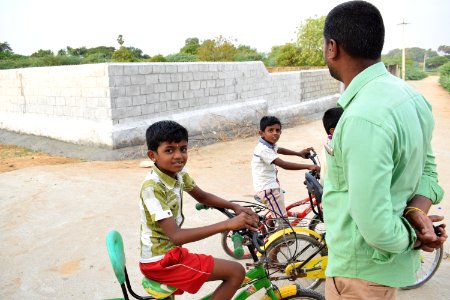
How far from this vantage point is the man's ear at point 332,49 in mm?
1410

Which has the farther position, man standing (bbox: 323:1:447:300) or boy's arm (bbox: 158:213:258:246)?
boy's arm (bbox: 158:213:258:246)

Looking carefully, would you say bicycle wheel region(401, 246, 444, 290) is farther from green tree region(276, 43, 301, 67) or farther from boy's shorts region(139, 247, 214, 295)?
green tree region(276, 43, 301, 67)

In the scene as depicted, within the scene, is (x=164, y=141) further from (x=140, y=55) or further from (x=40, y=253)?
(x=140, y=55)

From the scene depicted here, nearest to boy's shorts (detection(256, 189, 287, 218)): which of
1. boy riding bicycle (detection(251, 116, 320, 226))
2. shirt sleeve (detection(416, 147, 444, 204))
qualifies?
boy riding bicycle (detection(251, 116, 320, 226))

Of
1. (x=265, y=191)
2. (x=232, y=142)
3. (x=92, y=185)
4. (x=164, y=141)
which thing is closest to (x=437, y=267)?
(x=265, y=191)

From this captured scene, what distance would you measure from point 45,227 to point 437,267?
165 inches

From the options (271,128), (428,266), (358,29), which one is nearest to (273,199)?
(271,128)

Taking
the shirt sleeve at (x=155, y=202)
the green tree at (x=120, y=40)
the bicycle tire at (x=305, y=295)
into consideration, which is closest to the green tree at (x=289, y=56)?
the green tree at (x=120, y=40)

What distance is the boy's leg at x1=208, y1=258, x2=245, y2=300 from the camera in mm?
2143

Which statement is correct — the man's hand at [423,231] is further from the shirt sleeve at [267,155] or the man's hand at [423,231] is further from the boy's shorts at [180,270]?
the shirt sleeve at [267,155]

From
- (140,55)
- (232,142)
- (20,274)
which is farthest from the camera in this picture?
(140,55)

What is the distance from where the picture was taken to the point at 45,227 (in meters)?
4.87

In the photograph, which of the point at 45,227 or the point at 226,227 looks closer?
the point at 226,227

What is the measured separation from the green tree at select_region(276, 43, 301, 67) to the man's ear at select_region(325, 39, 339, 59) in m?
30.4
